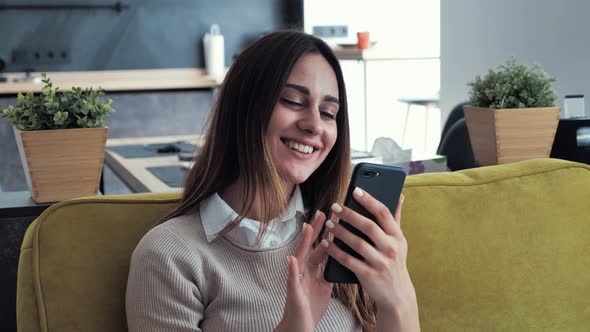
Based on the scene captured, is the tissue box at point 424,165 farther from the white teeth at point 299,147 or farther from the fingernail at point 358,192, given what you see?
the fingernail at point 358,192

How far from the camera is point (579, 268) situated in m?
1.51

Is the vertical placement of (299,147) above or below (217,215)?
above

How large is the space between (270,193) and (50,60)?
4730 mm

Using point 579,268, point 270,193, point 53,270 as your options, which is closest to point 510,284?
point 579,268

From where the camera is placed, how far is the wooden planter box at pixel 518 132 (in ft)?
6.06

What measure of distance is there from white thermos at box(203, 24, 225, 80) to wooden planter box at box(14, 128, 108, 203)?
4.04m

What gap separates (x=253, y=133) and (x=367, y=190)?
233 mm

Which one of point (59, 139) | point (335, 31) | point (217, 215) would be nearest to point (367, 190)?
point (217, 215)

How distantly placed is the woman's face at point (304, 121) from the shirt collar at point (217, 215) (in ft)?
0.18

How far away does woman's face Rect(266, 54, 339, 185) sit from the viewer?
1236 millimetres

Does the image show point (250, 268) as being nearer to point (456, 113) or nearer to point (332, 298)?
point (332, 298)

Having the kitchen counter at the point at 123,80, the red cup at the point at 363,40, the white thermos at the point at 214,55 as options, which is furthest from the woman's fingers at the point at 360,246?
the white thermos at the point at 214,55

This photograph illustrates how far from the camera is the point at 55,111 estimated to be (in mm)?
1546

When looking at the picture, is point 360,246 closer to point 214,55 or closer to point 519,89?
point 519,89
